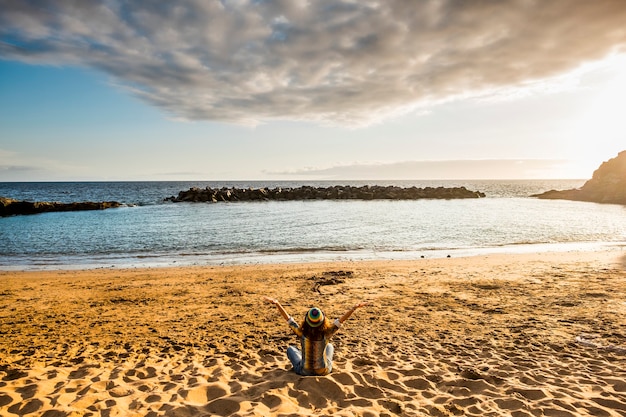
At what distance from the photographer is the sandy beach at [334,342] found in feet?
17.7

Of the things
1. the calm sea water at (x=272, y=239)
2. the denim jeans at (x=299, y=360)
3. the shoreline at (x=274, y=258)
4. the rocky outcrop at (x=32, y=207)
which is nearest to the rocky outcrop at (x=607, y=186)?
the calm sea water at (x=272, y=239)

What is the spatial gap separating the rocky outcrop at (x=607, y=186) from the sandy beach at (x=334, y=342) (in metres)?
62.8

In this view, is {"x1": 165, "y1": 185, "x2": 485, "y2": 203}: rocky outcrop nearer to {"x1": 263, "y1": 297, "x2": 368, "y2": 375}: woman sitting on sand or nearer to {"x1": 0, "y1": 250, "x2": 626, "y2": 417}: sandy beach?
{"x1": 0, "y1": 250, "x2": 626, "y2": 417}: sandy beach

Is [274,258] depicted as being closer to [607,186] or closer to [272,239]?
[272,239]

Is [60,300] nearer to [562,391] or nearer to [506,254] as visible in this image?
[562,391]

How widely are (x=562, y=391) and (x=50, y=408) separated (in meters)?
7.63

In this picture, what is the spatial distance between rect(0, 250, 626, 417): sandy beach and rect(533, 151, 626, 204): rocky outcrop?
62793 mm

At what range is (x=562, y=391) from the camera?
5641 mm

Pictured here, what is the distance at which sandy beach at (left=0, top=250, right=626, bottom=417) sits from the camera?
5410mm

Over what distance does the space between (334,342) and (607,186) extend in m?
78.6

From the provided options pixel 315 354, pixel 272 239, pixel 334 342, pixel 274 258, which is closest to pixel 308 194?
pixel 272 239

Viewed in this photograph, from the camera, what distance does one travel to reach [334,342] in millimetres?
7855

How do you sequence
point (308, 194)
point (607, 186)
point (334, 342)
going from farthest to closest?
1. point (308, 194)
2. point (607, 186)
3. point (334, 342)

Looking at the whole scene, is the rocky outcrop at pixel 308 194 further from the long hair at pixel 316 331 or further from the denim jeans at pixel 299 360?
the long hair at pixel 316 331
